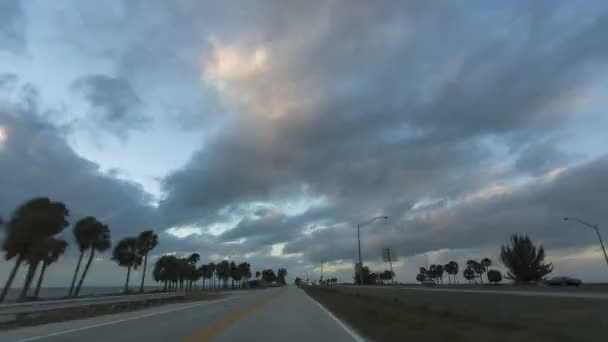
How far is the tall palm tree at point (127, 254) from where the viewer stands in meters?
Answer: 96.8

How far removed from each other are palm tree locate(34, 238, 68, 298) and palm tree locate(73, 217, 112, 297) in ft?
23.8

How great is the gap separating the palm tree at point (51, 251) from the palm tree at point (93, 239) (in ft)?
23.8

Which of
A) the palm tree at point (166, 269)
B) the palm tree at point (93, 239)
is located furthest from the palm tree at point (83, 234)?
the palm tree at point (166, 269)

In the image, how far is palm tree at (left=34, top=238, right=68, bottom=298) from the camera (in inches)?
2318

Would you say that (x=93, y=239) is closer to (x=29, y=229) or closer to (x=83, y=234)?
(x=83, y=234)

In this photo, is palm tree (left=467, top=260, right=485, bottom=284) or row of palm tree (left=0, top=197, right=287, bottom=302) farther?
palm tree (left=467, top=260, right=485, bottom=284)

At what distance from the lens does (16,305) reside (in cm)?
2034

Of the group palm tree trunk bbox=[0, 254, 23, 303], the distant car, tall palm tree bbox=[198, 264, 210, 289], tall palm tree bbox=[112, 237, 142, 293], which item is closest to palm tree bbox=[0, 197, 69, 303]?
palm tree trunk bbox=[0, 254, 23, 303]

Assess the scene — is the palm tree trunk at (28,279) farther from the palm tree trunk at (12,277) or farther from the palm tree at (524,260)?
the palm tree at (524,260)

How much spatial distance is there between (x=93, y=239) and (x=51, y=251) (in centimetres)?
1623

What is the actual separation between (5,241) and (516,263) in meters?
86.3

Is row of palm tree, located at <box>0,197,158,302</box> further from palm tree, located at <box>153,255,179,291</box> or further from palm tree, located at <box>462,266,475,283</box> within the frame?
palm tree, located at <box>462,266,475,283</box>

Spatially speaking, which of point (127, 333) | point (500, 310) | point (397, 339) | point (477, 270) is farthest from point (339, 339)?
point (477, 270)

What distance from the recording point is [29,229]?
51719 mm
